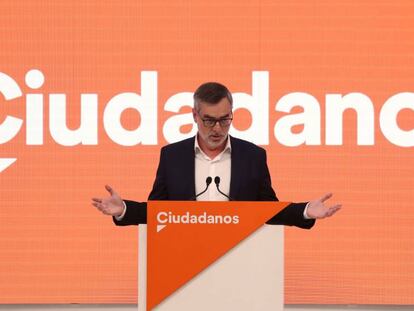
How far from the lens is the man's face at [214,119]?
228cm

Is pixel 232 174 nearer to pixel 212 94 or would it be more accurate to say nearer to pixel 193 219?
pixel 212 94

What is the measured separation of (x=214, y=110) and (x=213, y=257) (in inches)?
22.1

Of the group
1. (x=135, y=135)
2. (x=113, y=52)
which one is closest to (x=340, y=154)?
(x=135, y=135)

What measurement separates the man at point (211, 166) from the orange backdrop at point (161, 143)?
2.01m

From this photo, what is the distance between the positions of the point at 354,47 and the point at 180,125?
1.25 m

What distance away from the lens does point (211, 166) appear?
245cm

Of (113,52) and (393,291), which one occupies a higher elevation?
(113,52)

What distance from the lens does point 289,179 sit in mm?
4504

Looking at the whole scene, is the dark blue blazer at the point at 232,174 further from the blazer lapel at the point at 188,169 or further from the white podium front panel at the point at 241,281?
the white podium front panel at the point at 241,281

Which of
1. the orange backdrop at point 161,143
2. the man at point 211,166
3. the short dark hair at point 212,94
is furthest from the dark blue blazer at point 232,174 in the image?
the orange backdrop at point 161,143

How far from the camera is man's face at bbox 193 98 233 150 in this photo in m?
2.28

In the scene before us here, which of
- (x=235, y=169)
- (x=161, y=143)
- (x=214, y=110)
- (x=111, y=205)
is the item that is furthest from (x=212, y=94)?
(x=161, y=143)

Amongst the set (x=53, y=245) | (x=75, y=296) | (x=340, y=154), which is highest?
(x=340, y=154)

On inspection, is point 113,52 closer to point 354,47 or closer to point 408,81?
point 354,47
